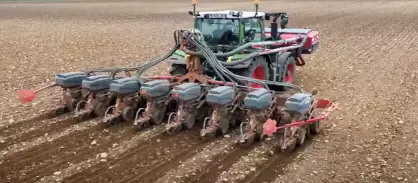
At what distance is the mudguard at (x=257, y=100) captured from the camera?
7332 mm

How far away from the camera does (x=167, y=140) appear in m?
7.62

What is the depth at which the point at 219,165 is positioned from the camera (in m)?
6.68

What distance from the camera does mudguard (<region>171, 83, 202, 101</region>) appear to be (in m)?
7.73

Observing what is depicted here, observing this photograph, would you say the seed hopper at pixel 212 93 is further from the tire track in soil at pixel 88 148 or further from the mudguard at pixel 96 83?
the tire track in soil at pixel 88 148

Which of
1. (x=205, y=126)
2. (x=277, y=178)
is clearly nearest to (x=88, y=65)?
(x=205, y=126)

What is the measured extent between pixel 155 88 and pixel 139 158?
147cm

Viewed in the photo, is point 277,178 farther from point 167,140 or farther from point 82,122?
point 82,122

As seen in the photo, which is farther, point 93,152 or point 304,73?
point 304,73

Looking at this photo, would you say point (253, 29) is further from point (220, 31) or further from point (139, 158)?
point (139, 158)

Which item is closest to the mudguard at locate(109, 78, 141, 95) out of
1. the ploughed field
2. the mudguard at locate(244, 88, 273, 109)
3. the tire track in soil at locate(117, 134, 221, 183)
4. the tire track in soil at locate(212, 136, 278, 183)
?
the ploughed field

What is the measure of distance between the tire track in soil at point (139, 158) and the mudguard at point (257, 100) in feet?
3.15

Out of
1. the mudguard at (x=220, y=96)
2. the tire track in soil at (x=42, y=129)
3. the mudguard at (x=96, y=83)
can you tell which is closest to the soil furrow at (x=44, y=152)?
the tire track in soil at (x=42, y=129)

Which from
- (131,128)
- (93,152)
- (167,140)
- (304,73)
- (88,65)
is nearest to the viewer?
(93,152)

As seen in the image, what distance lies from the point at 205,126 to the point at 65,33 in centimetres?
1440
